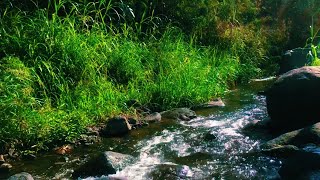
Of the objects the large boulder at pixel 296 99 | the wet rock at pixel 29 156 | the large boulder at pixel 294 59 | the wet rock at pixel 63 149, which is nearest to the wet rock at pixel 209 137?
the large boulder at pixel 296 99

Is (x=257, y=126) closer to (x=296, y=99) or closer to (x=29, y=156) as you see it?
(x=296, y=99)

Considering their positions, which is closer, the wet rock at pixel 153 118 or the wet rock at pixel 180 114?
the wet rock at pixel 153 118

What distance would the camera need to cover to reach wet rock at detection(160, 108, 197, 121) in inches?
327

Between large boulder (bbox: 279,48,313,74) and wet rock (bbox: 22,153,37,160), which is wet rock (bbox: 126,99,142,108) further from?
large boulder (bbox: 279,48,313,74)

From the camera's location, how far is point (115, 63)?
9164mm

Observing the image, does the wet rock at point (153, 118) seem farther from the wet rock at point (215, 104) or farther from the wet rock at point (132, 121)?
the wet rock at point (215, 104)

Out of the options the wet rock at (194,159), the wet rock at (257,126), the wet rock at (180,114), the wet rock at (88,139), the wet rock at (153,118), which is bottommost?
the wet rock at (180,114)

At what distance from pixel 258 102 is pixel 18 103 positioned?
5.24 m

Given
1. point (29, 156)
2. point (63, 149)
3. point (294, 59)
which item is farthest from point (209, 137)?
point (294, 59)

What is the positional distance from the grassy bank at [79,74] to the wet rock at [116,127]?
252 millimetres

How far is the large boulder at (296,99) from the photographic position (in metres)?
6.92

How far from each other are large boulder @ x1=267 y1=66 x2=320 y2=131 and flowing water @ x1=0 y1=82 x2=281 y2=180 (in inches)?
20.8

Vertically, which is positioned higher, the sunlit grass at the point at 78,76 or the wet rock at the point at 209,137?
the sunlit grass at the point at 78,76

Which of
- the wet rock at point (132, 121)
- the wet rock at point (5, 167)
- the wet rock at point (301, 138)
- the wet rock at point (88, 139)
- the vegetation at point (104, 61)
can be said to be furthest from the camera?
the wet rock at point (132, 121)
